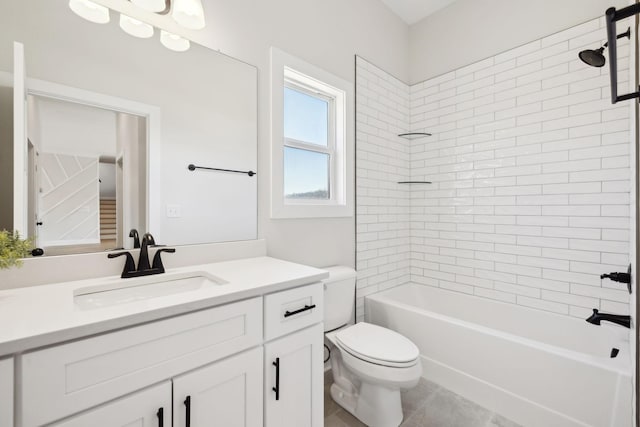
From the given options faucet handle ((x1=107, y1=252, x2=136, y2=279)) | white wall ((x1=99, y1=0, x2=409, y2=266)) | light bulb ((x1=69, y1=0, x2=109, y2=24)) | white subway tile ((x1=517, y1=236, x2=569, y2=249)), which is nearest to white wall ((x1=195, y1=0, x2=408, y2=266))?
white wall ((x1=99, y1=0, x2=409, y2=266))

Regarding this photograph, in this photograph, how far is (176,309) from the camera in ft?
2.71

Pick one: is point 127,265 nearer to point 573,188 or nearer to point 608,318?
point 608,318

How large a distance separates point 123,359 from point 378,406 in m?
1.32

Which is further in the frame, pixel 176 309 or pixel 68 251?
pixel 68 251

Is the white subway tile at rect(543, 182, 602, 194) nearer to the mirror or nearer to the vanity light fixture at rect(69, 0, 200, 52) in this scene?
the mirror

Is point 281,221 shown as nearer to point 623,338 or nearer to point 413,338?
point 413,338

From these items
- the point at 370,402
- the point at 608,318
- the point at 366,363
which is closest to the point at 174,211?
the point at 366,363

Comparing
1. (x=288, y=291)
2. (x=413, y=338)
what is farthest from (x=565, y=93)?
(x=288, y=291)

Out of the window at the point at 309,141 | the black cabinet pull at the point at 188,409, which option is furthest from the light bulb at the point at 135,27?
the black cabinet pull at the point at 188,409

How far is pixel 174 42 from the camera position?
137 cm

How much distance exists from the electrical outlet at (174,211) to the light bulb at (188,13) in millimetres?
861

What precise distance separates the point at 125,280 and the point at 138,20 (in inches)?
44.9

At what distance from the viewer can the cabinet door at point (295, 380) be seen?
1063 mm

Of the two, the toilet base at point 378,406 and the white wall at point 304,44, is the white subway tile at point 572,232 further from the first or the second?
the toilet base at point 378,406
